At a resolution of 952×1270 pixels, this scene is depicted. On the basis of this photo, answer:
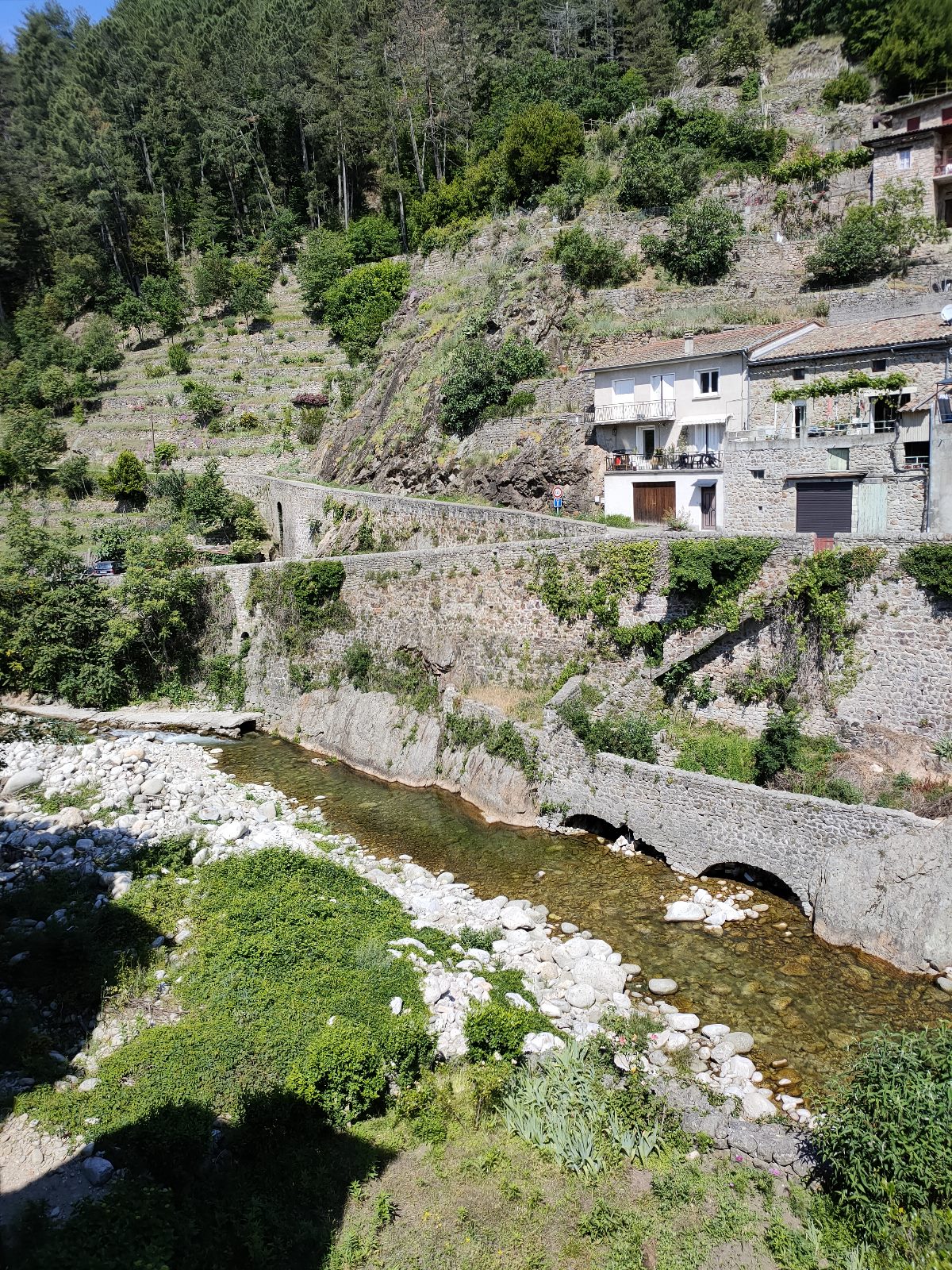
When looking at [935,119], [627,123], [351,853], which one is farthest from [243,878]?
[627,123]

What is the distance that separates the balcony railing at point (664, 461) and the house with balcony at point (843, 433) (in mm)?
1239

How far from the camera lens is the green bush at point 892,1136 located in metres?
8.03

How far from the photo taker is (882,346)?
2097cm

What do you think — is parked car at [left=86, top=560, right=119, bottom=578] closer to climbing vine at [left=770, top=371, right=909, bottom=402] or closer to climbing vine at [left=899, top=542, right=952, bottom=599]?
climbing vine at [left=770, top=371, right=909, bottom=402]

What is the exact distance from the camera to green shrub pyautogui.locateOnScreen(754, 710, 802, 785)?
54.3ft

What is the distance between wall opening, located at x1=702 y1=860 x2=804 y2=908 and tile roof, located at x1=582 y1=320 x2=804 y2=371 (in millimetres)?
16226

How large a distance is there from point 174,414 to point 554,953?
1768 inches

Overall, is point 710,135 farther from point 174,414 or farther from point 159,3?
point 159,3

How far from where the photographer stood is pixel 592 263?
33.3 metres

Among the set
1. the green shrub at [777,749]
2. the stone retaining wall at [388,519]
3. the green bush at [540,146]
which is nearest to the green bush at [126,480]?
the stone retaining wall at [388,519]

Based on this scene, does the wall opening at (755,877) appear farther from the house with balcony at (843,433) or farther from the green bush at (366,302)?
the green bush at (366,302)

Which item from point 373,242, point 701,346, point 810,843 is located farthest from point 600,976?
point 373,242

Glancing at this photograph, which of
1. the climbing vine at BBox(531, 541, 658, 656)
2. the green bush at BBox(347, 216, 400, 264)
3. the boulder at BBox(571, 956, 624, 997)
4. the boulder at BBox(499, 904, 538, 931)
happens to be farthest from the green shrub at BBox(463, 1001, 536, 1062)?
the green bush at BBox(347, 216, 400, 264)

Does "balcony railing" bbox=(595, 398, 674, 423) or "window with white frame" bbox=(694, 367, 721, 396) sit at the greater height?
Answer: "window with white frame" bbox=(694, 367, 721, 396)
